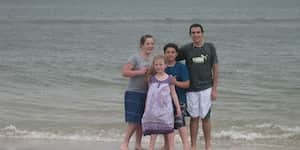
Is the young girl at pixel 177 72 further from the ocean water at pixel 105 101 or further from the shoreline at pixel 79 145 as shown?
the ocean water at pixel 105 101

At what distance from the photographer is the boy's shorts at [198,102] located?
8.41m

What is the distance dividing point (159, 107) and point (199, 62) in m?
0.83

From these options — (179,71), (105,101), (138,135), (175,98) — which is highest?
(179,71)

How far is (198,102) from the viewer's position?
842cm

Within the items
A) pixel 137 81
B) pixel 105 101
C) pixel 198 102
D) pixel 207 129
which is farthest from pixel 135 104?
pixel 105 101

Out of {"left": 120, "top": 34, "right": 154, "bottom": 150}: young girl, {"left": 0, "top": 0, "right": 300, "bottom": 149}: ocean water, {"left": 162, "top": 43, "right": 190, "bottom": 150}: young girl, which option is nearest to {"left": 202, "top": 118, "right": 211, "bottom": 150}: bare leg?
{"left": 162, "top": 43, "right": 190, "bottom": 150}: young girl

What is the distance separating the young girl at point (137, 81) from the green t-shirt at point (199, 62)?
0.45m

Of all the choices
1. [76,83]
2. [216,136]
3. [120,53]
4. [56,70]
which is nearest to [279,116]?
[216,136]

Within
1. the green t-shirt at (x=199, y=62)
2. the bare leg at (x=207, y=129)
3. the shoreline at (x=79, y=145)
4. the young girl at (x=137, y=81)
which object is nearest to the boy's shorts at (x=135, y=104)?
the young girl at (x=137, y=81)

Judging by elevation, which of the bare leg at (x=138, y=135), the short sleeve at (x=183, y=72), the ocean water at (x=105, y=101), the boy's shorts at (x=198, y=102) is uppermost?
the short sleeve at (x=183, y=72)

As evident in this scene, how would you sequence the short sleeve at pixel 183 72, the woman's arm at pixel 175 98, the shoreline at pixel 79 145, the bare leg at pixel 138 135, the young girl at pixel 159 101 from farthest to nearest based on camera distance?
1. the shoreline at pixel 79 145
2. the bare leg at pixel 138 135
3. the short sleeve at pixel 183 72
4. the woman's arm at pixel 175 98
5. the young girl at pixel 159 101

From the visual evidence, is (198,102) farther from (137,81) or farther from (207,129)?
(137,81)

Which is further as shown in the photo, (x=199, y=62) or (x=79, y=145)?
(x=79, y=145)

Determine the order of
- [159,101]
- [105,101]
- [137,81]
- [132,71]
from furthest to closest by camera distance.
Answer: [105,101] → [137,81] → [132,71] → [159,101]
